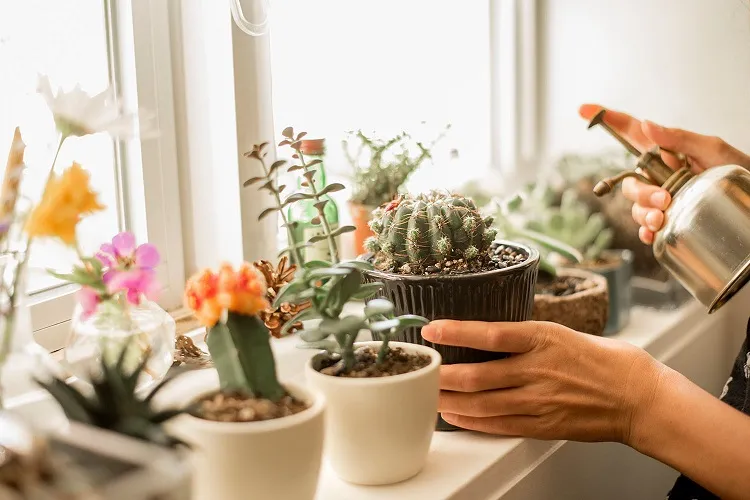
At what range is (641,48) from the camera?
1.68 metres

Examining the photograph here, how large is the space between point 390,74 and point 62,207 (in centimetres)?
106

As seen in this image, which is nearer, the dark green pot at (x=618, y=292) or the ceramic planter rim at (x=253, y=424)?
the ceramic planter rim at (x=253, y=424)

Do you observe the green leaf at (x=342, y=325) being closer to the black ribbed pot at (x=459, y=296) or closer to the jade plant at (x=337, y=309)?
the jade plant at (x=337, y=309)

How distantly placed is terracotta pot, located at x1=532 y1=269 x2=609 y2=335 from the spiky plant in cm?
76

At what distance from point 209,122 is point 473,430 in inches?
21.7

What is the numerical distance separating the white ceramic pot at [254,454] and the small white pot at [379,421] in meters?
0.09

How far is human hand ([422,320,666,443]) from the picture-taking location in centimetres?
88

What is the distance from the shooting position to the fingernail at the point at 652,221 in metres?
1.08

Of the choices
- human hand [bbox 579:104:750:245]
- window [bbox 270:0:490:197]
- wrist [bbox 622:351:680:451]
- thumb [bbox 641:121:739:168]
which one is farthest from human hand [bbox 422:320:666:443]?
window [bbox 270:0:490:197]

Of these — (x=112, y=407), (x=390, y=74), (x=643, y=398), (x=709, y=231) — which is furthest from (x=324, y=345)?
(x=390, y=74)

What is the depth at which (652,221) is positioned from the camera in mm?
1086

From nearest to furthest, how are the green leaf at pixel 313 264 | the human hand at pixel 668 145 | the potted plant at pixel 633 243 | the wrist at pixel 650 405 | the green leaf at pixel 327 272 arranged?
the green leaf at pixel 327 272
the green leaf at pixel 313 264
the wrist at pixel 650 405
the human hand at pixel 668 145
the potted plant at pixel 633 243

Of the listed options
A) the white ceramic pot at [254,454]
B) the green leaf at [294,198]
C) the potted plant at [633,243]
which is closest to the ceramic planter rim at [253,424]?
the white ceramic pot at [254,454]

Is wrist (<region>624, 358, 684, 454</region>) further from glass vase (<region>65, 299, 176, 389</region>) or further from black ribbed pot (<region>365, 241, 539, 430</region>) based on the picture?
glass vase (<region>65, 299, 176, 389</region>)
